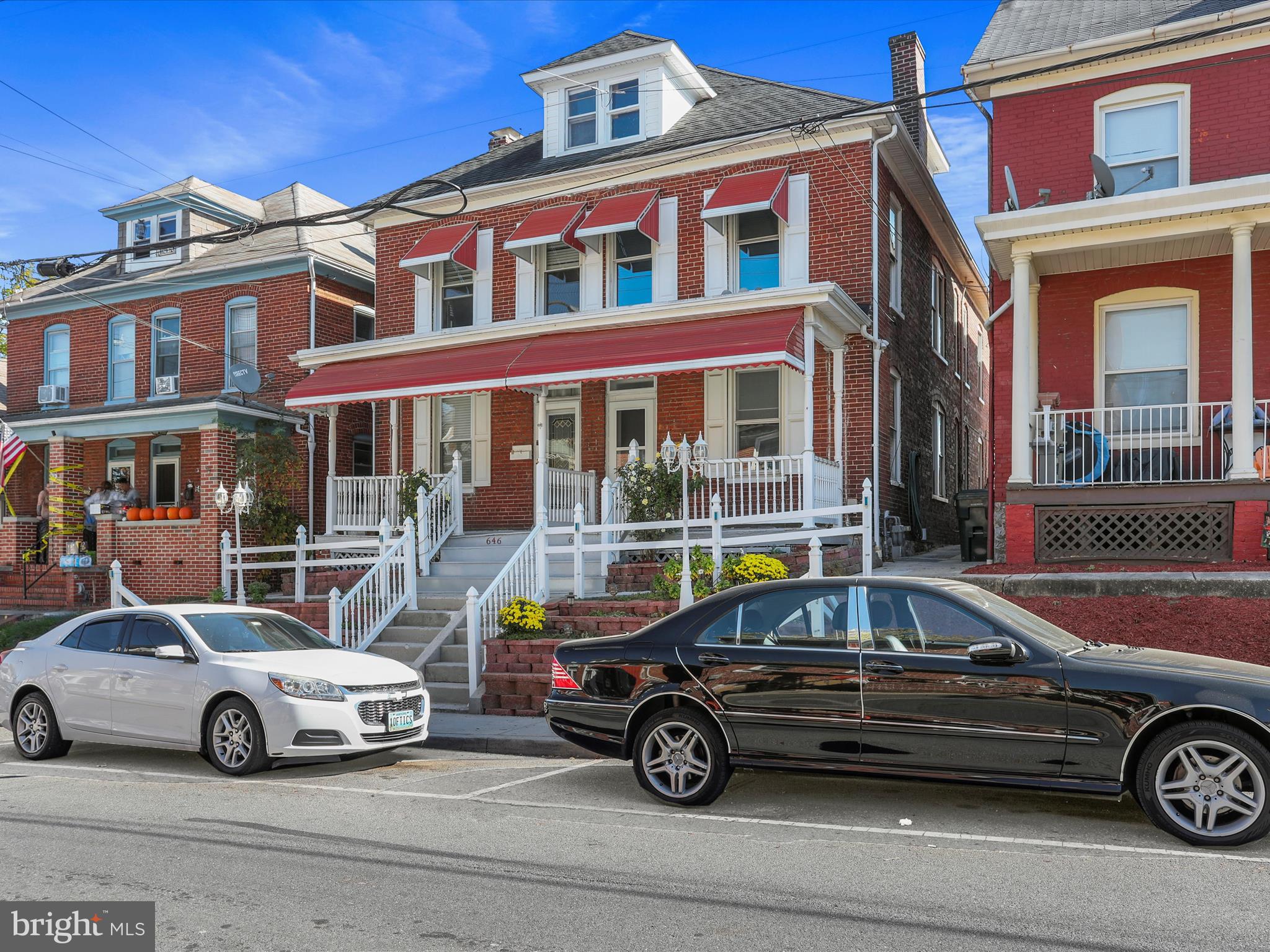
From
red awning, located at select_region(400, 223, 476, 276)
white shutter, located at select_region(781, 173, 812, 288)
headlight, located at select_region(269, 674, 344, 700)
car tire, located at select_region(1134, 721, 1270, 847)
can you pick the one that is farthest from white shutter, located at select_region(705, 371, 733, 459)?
car tire, located at select_region(1134, 721, 1270, 847)


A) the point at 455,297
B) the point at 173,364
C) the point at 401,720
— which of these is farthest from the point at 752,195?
the point at 173,364

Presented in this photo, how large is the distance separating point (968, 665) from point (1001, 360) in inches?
382

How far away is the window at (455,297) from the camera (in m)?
19.9

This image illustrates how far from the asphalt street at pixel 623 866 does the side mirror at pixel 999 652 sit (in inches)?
39.0

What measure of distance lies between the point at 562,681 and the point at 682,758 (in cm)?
109

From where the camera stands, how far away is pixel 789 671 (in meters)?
6.88

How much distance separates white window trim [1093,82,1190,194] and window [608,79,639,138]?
7.60m

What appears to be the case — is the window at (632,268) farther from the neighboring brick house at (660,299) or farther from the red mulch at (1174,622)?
the red mulch at (1174,622)

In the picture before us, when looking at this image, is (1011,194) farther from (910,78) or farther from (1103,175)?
(910,78)

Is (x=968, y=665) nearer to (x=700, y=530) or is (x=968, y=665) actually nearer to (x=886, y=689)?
(x=886, y=689)

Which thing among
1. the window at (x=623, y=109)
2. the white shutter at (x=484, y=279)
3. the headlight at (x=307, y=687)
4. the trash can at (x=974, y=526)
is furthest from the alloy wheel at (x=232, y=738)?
the window at (x=623, y=109)

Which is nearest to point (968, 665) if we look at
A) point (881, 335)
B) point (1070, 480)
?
point (1070, 480)

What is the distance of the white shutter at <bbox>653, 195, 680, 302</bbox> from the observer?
17734 millimetres

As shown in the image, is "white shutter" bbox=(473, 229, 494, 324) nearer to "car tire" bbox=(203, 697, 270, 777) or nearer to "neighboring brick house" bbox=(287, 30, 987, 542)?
"neighboring brick house" bbox=(287, 30, 987, 542)
